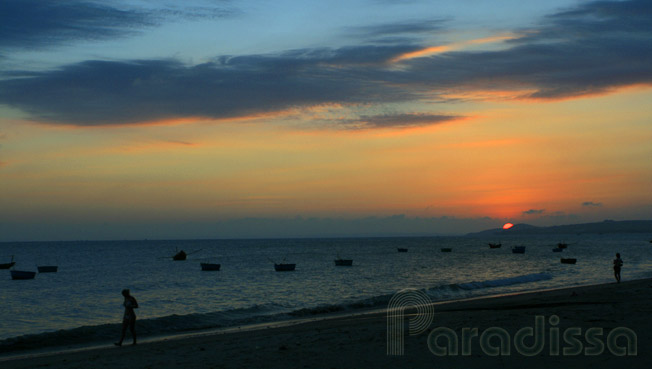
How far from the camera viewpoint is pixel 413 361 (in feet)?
45.4

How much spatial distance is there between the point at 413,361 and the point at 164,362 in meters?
7.07

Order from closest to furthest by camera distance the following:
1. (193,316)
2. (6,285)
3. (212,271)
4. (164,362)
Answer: (164,362) < (193,316) < (6,285) < (212,271)

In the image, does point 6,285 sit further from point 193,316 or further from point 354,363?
point 354,363

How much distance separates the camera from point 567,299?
2869 centimetres

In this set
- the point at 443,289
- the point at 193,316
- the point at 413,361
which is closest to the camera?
the point at 413,361

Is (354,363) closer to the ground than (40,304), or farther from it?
farther from it

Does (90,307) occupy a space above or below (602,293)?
below

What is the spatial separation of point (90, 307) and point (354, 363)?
110ft

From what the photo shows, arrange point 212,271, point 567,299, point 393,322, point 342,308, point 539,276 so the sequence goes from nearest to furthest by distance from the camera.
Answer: point 393,322 → point 567,299 → point 342,308 → point 539,276 → point 212,271

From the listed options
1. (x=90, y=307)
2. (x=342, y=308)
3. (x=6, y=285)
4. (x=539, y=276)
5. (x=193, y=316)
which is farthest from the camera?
(x=6, y=285)

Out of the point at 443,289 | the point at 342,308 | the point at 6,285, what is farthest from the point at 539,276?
the point at 6,285

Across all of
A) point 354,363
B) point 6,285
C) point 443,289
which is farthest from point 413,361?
point 6,285

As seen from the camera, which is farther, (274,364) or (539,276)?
(539,276)

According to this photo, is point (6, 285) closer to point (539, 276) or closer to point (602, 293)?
point (539, 276)
